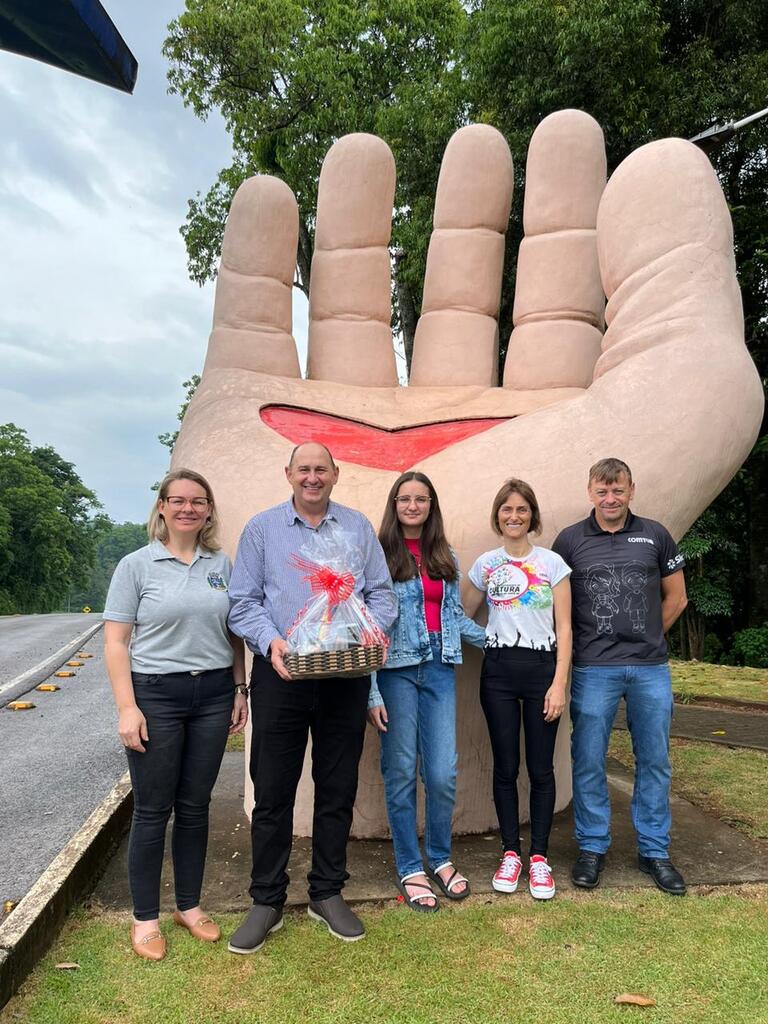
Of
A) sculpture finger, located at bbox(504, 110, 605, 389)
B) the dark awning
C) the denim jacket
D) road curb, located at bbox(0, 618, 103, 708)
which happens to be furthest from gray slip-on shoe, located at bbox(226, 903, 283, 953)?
road curb, located at bbox(0, 618, 103, 708)

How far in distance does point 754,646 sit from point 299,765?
10187mm

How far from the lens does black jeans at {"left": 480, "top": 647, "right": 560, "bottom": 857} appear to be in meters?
2.97

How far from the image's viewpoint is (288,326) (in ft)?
15.1

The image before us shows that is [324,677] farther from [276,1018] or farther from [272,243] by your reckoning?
[272,243]

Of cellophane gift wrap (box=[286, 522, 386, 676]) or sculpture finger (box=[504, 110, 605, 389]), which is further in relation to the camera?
sculpture finger (box=[504, 110, 605, 389])

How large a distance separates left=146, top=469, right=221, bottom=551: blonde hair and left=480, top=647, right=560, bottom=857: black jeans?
1.15 metres

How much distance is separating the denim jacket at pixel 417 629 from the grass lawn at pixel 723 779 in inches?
73.9

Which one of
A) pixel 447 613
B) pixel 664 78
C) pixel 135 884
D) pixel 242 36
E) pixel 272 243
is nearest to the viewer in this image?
pixel 135 884

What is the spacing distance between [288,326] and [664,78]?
287 inches

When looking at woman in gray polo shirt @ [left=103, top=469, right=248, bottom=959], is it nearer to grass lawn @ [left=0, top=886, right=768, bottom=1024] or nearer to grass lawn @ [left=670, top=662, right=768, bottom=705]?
grass lawn @ [left=0, top=886, right=768, bottom=1024]

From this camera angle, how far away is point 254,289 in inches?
175

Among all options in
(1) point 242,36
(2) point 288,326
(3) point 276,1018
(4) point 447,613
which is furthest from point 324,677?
(1) point 242,36

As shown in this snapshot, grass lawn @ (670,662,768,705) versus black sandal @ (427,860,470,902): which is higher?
grass lawn @ (670,662,768,705)

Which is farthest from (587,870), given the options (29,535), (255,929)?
(29,535)
